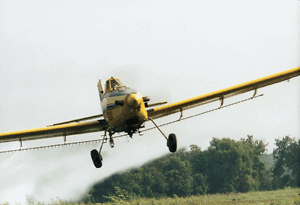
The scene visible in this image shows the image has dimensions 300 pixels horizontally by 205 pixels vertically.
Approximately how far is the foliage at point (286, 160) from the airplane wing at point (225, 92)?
104 feet

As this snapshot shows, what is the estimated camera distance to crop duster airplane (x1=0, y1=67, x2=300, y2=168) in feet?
54.0

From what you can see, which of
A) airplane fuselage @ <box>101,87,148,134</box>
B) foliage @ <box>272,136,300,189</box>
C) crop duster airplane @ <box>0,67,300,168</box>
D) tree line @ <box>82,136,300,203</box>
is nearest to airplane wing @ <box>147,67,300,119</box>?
crop duster airplane @ <box>0,67,300,168</box>

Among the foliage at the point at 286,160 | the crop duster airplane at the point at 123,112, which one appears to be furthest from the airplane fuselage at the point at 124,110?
the foliage at the point at 286,160

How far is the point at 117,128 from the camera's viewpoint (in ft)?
58.5

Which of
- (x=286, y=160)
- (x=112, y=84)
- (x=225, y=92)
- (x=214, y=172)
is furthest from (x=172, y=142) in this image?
(x=286, y=160)

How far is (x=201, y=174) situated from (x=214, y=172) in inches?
85.8

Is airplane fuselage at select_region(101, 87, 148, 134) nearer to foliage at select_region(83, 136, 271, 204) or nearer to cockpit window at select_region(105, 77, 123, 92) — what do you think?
cockpit window at select_region(105, 77, 123, 92)

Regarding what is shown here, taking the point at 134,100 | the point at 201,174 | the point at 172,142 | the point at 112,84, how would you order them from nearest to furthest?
the point at 134,100, the point at 172,142, the point at 112,84, the point at 201,174

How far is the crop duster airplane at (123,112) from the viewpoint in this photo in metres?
16.5

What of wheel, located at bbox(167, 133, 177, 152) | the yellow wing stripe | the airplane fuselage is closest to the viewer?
the airplane fuselage

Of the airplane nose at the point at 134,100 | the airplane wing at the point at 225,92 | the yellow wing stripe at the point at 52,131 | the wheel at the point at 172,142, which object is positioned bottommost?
the wheel at the point at 172,142

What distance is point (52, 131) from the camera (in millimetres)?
19953

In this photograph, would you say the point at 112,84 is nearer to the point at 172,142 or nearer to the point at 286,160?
the point at 172,142

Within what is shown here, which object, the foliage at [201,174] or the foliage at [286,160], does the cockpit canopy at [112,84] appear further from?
the foliage at [286,160]
